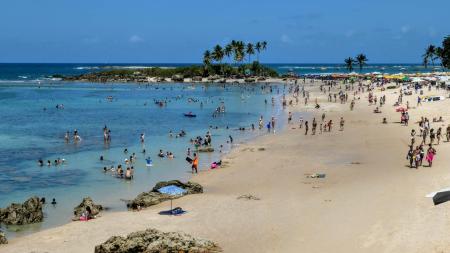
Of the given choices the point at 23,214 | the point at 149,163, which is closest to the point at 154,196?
the point at 23,214

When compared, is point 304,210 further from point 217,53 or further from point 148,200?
point 217,53

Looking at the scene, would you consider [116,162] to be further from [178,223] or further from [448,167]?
[448,167]

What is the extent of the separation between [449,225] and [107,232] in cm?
1102

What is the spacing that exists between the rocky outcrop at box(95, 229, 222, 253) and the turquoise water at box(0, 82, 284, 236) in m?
5.76

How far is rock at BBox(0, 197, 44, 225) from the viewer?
756 inches

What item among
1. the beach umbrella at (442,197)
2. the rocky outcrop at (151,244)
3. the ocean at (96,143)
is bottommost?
the ocean at (96,143)

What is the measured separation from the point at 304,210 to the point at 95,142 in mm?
24386

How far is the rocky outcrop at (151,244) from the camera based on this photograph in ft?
47.0

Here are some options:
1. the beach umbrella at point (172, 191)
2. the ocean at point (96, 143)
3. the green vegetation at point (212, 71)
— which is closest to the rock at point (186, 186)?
the beach umbrella at point (172, 191)

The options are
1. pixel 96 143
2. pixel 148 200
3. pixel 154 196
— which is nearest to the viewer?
pixel 148 200

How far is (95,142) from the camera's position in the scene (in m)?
40.0

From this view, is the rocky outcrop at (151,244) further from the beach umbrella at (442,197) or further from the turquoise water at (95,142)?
the beach umbrella at (442,197)

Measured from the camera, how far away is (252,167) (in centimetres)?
2897

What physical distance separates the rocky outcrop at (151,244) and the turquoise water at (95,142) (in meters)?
5.76
